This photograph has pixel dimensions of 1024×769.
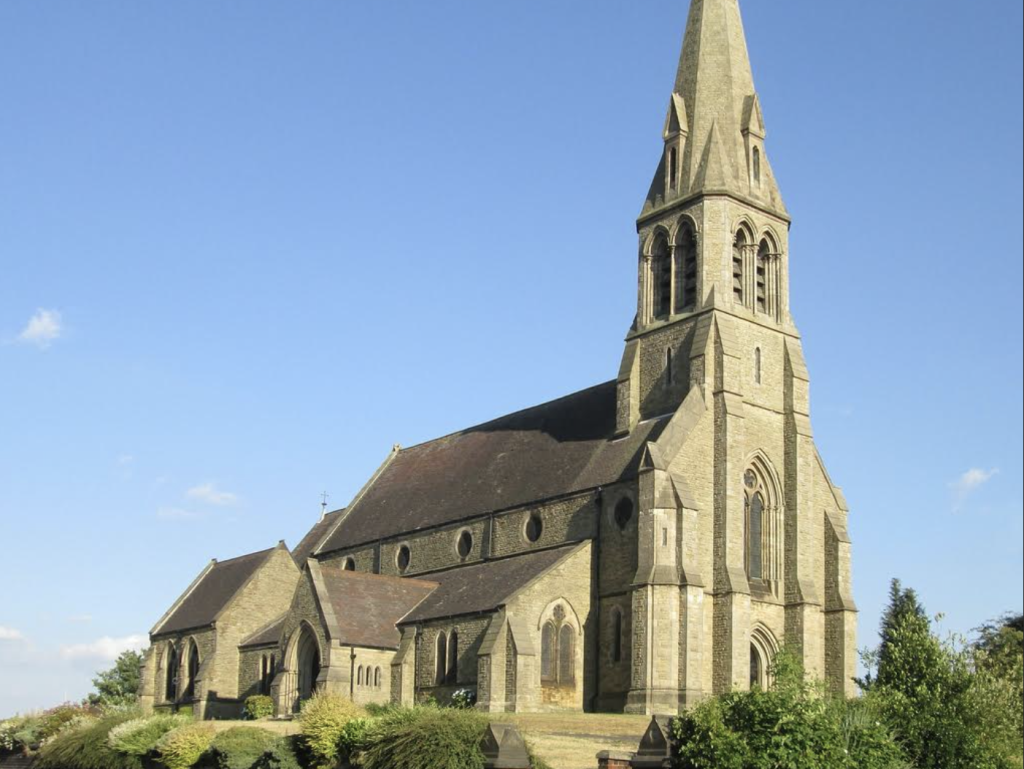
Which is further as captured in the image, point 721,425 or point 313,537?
point 313,537

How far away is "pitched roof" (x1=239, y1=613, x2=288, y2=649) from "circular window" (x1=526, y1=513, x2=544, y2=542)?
476 inches

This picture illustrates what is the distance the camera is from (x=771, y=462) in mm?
48219

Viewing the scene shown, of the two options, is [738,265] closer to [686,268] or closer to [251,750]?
[686,268]

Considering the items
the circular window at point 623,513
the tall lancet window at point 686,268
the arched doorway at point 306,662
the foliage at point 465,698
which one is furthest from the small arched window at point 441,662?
the tall lancet window at point 686,268

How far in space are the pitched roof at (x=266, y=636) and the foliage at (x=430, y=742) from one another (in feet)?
78.0

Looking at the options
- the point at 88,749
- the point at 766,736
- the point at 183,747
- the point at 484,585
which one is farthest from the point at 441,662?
the point at 766,736

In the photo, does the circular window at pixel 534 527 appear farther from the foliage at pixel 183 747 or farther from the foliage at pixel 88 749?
the foliage at pixel 88 749

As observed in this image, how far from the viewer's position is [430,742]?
96.6ft

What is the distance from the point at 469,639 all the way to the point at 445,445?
17.6 metres

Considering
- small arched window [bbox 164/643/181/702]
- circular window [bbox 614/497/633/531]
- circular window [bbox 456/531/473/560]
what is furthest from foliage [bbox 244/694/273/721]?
circular window [bbox 614/497/633/531]

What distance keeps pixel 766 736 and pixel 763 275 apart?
26864 mm

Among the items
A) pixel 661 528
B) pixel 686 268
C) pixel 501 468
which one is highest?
pixel 686 268

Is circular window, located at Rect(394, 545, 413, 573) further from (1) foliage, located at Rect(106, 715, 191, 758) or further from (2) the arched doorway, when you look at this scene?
(1) foliage, located at Rect(106, 715, 191, 758)

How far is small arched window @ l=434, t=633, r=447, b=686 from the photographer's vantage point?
47.3 m
